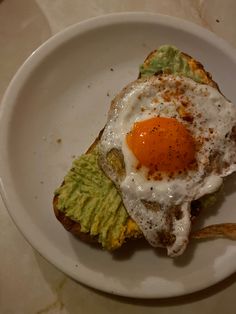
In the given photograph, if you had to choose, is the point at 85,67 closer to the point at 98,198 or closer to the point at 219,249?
the point at 98,198

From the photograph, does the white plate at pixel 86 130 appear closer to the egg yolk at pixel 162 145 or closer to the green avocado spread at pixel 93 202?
the green avocado spread at pixel 93 202

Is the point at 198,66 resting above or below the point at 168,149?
above

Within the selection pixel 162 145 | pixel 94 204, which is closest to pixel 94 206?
pixel 94 204

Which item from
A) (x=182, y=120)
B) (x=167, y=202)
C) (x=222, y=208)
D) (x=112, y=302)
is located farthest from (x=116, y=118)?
(x=112, y=302)

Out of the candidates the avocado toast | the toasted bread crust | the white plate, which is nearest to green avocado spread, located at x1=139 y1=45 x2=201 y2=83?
the toasted bread crust

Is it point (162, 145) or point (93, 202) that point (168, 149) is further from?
point (93, 202)

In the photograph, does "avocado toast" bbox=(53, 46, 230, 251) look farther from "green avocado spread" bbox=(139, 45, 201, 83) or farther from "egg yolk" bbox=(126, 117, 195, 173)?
"green avocado spread" bbox=(139, 45, 201, 83)
